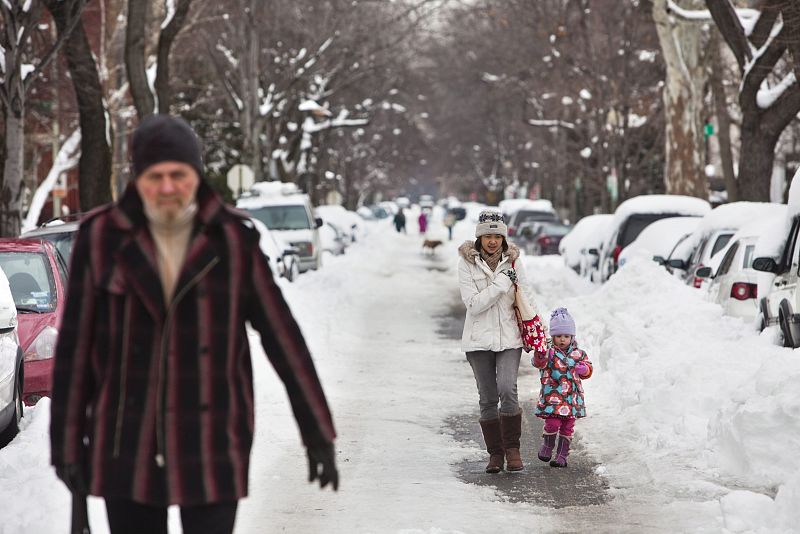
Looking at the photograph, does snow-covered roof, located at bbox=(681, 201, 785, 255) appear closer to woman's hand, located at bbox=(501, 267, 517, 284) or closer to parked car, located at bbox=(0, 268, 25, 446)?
woman's hand, located at bbox=(501, 267, 517, 284)

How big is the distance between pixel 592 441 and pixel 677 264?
29.9ft

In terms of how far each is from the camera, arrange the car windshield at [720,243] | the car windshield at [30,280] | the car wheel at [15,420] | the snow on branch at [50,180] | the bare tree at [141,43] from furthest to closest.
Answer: the snow on branch at [50,180]
the bare tree at [141,43]
the car windshield at [720,243]
the car windshield at [30,280]
the car wheel at [15,420]

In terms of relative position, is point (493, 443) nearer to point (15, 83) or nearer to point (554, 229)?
point (15, 83)

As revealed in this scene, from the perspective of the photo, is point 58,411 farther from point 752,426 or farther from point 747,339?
point 747,339

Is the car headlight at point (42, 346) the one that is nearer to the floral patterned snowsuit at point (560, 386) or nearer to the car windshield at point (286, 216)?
the floral patterned snowsuit at point (560, 386)

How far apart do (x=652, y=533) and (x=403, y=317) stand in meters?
15.8

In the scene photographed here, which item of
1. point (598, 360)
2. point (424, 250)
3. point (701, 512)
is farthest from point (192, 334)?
point (424, 250)

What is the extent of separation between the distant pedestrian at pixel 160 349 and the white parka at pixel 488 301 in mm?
4652

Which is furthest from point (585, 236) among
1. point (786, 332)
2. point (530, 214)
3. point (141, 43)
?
point (530, 214)

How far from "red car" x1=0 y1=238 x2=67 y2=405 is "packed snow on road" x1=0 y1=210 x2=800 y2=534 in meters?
1.66

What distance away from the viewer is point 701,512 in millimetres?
7379

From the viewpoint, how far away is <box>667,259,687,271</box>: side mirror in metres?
18.7

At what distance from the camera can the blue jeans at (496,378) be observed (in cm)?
870

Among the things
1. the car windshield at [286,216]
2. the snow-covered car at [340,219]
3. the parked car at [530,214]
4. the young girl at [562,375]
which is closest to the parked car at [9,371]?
the young girl at [562,375]
